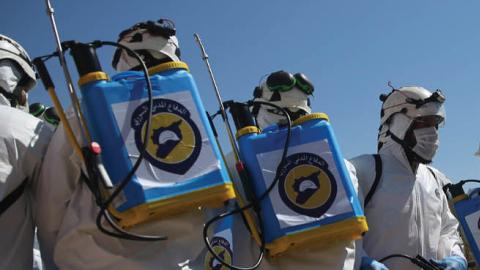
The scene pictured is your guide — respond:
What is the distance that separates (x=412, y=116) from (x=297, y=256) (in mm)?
2662

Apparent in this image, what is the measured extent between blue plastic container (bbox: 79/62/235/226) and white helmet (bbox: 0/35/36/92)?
1.02m

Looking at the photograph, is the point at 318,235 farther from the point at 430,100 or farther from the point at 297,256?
the point at 430,100

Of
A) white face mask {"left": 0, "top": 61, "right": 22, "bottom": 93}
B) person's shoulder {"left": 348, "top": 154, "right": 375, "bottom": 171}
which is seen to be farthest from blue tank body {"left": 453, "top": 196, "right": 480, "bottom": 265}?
white face mask {"left": 0, "top": 61, "right": 22, "bottom": 93}

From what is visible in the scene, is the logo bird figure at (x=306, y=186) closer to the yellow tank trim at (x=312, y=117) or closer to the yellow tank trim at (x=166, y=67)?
the yellow tank trim at (x=312, y=117)

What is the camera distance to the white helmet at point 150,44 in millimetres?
3240

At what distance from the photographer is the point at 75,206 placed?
2707 millimetres

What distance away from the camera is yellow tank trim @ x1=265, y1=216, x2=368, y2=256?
3.43 m

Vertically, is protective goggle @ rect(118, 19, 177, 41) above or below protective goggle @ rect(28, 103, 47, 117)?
above

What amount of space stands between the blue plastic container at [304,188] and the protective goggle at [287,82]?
120cm

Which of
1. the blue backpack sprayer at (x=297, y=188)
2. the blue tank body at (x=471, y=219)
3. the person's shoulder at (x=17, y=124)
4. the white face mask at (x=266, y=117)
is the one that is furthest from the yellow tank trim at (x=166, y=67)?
the blue tank body at (x=471, y=219)

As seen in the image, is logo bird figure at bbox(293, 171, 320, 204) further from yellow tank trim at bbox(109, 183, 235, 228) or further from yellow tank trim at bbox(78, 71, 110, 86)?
yellow tank trim at bbox(78, 71, 110, 86)

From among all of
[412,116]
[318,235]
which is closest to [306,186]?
[318,235]

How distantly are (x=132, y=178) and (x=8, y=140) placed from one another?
63 centimetres

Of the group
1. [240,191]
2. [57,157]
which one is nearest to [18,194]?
[57,157]
